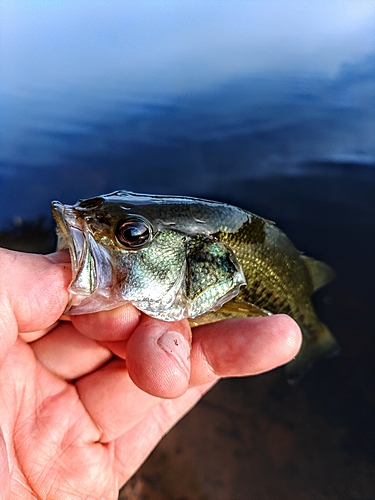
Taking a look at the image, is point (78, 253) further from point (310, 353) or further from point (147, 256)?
point (310, 353)

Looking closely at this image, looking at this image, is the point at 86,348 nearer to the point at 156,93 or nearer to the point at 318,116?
the point at 318,116

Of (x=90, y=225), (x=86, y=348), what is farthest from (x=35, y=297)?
(x=86, y=348)

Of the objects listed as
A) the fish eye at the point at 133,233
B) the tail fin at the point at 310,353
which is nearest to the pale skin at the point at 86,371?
the fish eye at the point at 133,233

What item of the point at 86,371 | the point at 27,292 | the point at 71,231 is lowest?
the point at 86,371

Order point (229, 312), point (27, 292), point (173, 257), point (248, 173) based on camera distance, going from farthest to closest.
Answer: point (248, 173) < point (229, 312) < point (173, 257) < point (27, 292)

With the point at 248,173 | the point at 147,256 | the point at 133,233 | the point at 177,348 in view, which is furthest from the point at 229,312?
the point at 248,173

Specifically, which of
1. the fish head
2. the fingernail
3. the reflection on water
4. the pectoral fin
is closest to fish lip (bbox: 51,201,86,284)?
the fish head
